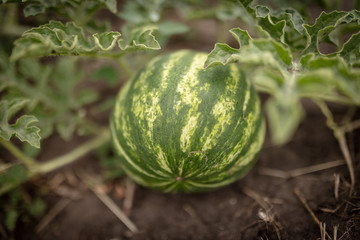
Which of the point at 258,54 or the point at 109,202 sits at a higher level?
the point at 258,54

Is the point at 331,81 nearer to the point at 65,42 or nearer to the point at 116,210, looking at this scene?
the point at 65,42

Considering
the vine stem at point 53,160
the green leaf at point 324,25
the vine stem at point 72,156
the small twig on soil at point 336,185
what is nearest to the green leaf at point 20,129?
the vine stem at point 53,160

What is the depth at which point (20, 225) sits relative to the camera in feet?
8.47

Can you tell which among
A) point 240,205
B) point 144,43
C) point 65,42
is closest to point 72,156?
point 65,42

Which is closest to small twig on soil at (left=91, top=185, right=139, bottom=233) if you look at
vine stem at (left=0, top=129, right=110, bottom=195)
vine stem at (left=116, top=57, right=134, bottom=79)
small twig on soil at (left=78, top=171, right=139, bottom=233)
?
small twig on soil at (left=78, top=171, right=139, bottom=233)

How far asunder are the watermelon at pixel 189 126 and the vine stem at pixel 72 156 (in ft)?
2.84

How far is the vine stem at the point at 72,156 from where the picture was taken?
269 cm

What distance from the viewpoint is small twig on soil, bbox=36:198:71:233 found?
262cm

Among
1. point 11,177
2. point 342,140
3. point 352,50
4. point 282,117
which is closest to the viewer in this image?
point 282,117

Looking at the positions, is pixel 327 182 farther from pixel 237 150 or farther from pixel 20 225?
pixel 20 225

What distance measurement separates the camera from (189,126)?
1.88m

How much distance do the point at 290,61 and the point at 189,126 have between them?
0.75 metres

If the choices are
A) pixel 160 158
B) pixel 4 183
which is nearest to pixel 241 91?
pixel 160 158

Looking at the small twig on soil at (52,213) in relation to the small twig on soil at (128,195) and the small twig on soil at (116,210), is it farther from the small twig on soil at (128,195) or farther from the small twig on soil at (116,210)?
the small twig on soil at (128,195)
